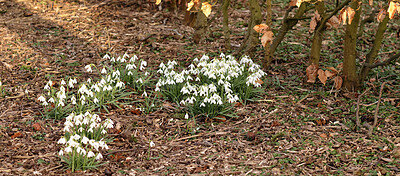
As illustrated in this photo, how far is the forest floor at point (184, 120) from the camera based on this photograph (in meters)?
3.41

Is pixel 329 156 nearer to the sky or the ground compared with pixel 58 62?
nearer to the ground

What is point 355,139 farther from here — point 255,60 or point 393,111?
point 255,60

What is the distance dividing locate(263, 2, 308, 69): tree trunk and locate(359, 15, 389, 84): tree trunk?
0.90 metres

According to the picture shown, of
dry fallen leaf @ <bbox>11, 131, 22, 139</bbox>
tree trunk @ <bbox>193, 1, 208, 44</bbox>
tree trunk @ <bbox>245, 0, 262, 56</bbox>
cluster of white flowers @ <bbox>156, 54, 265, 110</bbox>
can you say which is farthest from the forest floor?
tree trunk @ <bbox>245, 0, 262, 56</bbox>

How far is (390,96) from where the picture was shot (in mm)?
4613

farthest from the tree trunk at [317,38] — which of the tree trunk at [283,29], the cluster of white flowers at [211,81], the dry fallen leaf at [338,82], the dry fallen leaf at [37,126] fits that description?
the dry fallen leaf at [37,126]

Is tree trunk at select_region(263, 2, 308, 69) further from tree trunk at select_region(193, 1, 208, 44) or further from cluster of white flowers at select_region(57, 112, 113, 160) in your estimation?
cluster of white flowers at select_region(57, 112, 113, 160)

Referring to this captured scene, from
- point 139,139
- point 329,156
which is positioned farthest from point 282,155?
point 139,139

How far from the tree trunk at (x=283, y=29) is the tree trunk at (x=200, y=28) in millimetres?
1165

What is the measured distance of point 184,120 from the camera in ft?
13.8

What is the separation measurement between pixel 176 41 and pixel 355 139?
126 inches

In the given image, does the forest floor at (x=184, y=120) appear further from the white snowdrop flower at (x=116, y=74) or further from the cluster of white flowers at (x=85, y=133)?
the white snowdrop flower at (x=116, y=74)

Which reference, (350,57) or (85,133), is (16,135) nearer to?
(85,133)

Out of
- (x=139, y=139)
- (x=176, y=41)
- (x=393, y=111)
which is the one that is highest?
(x=176, y=41)
